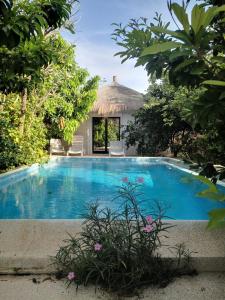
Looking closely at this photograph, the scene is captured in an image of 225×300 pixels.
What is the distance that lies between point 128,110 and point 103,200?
15205mm

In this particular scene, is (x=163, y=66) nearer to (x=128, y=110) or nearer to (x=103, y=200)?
(x=103, y=200)

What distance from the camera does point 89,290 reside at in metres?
3.04

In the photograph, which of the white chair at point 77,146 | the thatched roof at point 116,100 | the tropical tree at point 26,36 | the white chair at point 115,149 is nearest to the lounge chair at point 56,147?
the white chair at point 77,146

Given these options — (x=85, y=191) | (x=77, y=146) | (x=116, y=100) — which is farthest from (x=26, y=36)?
(x=116, y=100)

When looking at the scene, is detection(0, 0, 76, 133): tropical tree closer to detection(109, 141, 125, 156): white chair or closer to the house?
detection(109, 141, 125, 156): white chair

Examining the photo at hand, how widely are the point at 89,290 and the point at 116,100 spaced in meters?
21.9

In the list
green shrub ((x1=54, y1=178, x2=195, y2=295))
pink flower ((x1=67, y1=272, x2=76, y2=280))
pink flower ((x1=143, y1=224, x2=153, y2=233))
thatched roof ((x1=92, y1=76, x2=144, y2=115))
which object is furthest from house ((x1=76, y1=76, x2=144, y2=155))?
pink flower ((x1=67, y1=272, x2=76, y2=280))

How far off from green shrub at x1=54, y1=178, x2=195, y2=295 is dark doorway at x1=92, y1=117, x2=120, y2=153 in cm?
2163

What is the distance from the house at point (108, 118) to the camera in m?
23.4

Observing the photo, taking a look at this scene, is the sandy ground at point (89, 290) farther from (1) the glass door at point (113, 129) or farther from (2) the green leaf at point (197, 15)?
(1) the glass door at point (113, 129)

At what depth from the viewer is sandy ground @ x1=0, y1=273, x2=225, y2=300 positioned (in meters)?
2.91

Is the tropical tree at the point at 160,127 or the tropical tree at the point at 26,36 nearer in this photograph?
the tropical tree at the point at 26,36

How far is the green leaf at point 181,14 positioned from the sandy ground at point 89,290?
88.9 inches

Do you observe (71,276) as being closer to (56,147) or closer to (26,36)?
(26,36)
